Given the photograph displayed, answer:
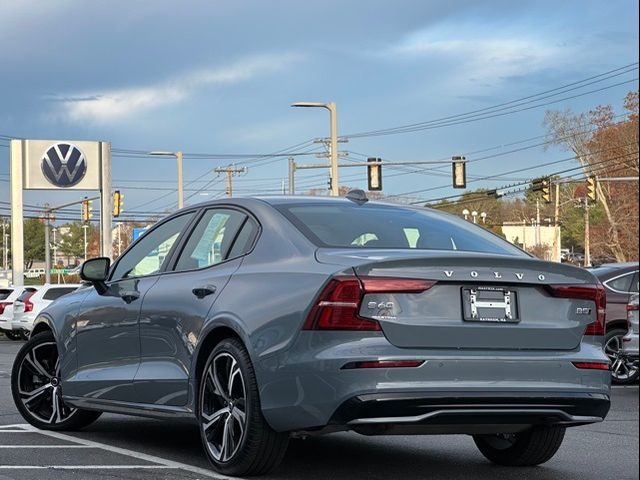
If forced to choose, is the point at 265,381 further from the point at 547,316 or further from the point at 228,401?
the point at 547,316

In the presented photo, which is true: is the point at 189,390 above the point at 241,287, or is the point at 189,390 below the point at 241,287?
below


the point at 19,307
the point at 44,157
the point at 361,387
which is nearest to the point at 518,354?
the point at 361,387

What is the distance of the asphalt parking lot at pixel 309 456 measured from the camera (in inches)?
279

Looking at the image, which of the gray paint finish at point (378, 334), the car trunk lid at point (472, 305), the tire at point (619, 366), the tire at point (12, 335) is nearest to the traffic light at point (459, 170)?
the tire at point (12, 335)

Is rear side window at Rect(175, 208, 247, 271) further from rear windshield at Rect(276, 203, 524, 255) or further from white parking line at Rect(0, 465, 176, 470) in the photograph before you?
white parking line at Rect(0, 465, 176, 470)

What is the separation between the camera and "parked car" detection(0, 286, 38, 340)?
35719 millimetres

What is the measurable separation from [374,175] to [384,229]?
34119mm

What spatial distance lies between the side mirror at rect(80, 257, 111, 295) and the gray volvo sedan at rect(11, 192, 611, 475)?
0.62 m

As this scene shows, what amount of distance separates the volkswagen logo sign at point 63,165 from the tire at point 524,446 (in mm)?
48422

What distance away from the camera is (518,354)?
6.23 meters

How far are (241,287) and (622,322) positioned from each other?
32.6ft

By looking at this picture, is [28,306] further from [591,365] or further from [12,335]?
[591,365]

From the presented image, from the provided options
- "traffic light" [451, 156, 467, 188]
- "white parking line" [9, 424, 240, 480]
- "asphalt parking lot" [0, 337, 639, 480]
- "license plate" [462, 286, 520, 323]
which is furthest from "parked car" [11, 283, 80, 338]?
"license plate" [462, 286, 520, 323]

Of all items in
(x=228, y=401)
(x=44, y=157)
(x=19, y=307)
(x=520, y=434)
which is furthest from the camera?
(x=44, y=157)
